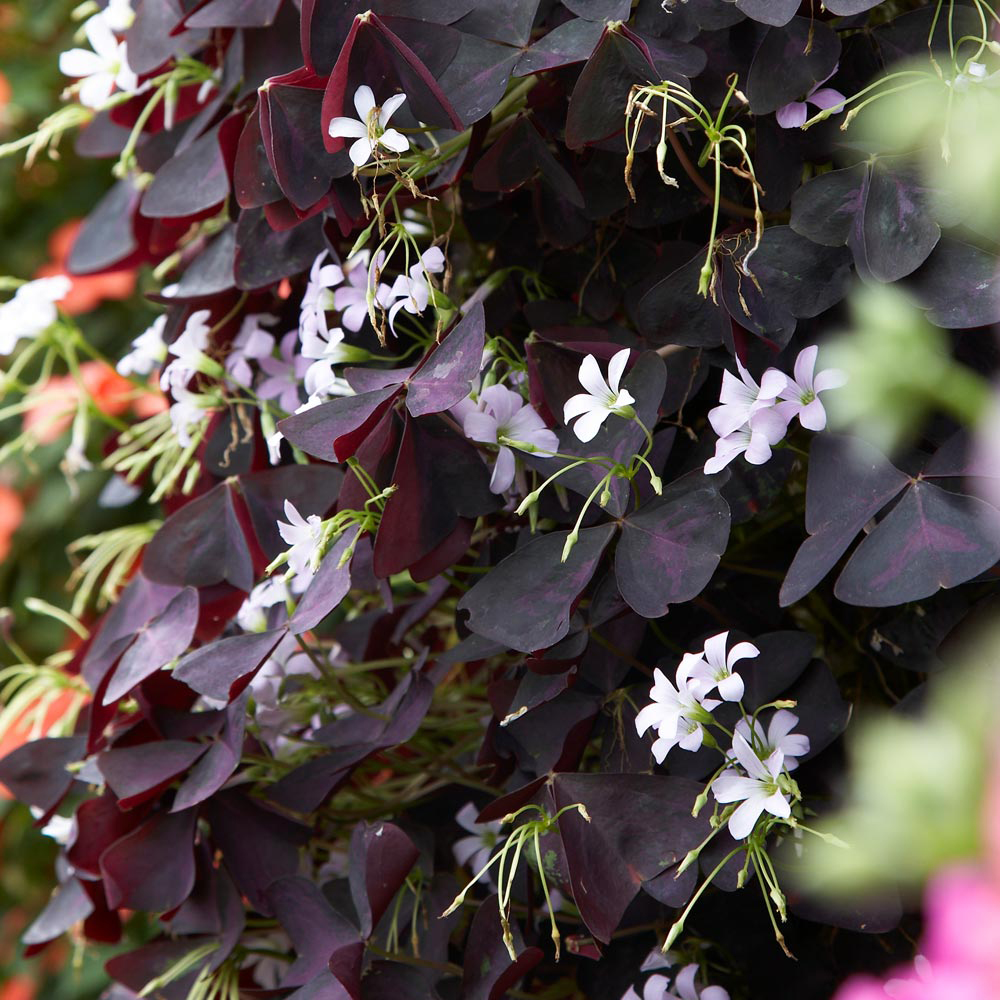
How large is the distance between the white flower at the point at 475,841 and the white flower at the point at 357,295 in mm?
316

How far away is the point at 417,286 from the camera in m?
0.61

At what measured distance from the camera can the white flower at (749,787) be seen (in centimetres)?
51

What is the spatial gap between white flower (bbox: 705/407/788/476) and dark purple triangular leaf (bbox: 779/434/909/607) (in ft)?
0.09

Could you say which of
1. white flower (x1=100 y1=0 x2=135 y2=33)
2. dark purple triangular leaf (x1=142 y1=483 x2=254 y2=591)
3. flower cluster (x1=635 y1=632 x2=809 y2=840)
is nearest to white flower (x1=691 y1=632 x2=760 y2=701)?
flower cluster (x1=635 y1=632 x2=809 y2=840)

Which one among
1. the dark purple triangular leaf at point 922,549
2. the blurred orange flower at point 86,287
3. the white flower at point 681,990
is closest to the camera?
the dark purple triangular leaf at point 922,549

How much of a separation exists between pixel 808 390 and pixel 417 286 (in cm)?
22

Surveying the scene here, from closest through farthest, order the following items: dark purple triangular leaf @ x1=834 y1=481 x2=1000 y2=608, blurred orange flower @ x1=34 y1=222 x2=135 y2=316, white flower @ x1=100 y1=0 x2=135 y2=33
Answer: dark purple triangular leaf @ x1=834 y1=481 x2=1000 y2=608
white flower @ x1=100 y1=0 x2=135 y2=33
blurred orange flower @ x1=34 y1=222 x2=135 y2=316

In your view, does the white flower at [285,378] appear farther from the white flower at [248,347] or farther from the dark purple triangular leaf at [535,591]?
the dark purple triangular leaf at [535,591]

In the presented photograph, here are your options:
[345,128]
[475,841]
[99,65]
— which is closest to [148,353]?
[99,65]

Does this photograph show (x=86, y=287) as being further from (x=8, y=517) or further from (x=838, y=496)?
(x=838, y=496)

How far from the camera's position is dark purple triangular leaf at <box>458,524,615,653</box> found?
541 millimetres

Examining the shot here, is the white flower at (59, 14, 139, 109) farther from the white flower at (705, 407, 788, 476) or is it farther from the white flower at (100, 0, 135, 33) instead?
the white flower at (705, 407, 788, 476)

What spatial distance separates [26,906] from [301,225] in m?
1.20

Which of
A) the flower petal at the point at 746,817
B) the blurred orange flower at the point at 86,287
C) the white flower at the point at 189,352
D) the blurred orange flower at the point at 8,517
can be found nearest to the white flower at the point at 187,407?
the white flower at the point at 189,352
